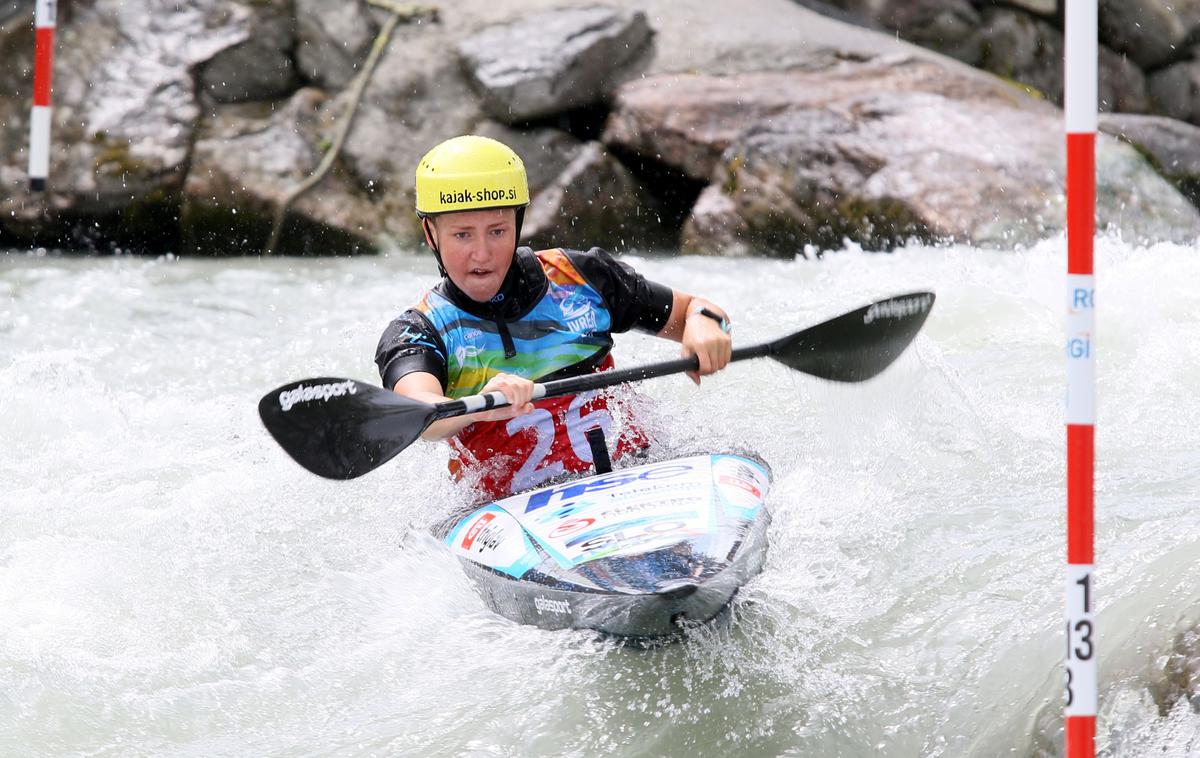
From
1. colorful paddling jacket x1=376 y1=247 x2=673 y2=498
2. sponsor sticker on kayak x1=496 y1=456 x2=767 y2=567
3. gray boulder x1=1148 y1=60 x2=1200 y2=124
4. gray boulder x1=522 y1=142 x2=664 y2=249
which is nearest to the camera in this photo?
sponsor sticker on kayak x1=496 y1=456 x2=767 y2=567

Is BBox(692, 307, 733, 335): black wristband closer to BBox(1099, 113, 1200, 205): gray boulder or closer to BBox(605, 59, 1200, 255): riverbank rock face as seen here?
BBox(605, 59, 1200, 255): riverbank rock face

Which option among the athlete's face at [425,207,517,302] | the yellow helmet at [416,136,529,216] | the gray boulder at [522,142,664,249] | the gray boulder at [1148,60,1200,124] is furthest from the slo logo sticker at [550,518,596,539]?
the gray boulder at [1148,60,1200,124]

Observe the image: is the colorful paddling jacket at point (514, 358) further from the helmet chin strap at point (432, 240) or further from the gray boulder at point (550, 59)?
the gray boulder at point (550, 59)

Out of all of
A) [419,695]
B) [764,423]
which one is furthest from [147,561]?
[764,423]

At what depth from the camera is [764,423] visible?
4.88 meters

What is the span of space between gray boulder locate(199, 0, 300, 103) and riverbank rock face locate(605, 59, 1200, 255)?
7.34 ft

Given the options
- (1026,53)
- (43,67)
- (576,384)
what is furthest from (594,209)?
(576,384)

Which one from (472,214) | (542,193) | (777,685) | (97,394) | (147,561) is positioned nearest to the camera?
(777,685)

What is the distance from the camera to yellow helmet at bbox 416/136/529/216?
133 inches

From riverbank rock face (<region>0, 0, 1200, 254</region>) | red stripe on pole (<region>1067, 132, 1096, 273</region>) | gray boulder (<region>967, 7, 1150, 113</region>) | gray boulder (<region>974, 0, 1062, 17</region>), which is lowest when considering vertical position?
riverbank rock face (<region>0, 0, 1200, 254</region>)

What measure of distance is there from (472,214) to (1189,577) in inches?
73.8

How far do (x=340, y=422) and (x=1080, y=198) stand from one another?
1825 millimetres

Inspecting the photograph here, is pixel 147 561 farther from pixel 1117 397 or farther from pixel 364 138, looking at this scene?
pixel 364 138

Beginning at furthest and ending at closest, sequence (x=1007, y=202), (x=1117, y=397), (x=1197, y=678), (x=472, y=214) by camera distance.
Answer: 1. (x=1007, y=202)
2. (x=1117, y=397)
3. (x=472, y=214)
4. (x=1197, y=678)
